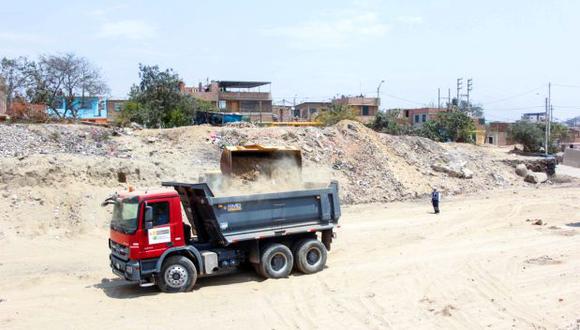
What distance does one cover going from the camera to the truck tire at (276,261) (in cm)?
1283

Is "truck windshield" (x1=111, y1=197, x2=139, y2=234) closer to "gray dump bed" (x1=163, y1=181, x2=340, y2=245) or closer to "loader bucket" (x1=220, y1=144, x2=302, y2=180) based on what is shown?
"gray dump bed" (x1=163, y1=181, x2=340, y2=245)

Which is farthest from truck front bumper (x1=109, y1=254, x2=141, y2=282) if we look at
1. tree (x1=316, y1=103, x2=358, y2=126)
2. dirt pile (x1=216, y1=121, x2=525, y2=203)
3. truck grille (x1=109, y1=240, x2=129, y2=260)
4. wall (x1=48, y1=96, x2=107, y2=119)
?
wall (x1=48, y1=96, x2=107, y2=119)

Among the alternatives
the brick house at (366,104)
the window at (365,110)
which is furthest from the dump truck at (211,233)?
the window at (365,110)

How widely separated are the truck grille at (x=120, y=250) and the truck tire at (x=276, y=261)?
9.62ft

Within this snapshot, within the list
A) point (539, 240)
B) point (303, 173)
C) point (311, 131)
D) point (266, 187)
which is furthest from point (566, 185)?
point (266, 187)

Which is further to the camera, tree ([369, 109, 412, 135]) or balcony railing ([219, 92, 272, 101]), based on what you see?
balcony railing ([219, 92, 272, 101])

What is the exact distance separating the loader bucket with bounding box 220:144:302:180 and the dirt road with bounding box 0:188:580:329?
293cm

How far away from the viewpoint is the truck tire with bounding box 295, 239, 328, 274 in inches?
524

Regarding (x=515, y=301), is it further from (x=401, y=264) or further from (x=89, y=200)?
(x=89, y=200)

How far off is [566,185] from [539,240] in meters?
19.9

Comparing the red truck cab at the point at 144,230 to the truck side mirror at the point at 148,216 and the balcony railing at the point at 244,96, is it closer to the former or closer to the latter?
the truck side mirror at the point at 148,216

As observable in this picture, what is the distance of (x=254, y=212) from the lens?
12.7 meters

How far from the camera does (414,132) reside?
178 feet

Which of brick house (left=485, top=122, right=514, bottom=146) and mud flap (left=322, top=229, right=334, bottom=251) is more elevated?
brick house (left=485, top=122, right=514, bottom=146)
